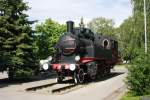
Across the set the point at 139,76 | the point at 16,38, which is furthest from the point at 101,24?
the point at 139,76

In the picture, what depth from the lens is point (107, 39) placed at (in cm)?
3556

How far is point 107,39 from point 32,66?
26.1 feet

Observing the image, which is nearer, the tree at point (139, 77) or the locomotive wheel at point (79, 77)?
the tree at point (139, 77)

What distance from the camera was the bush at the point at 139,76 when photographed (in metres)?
19.9

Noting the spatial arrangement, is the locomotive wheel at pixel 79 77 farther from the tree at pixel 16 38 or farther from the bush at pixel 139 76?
the bush at pixel 139 76

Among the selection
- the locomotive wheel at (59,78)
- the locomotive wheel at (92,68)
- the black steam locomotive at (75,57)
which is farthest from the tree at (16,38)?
the locomotive wheel at (92,68)

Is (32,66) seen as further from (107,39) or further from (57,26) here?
(57,26)

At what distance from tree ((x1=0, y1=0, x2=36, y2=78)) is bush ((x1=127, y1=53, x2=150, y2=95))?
1088 cm

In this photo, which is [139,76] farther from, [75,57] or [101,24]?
[101,24]

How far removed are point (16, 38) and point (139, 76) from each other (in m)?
12.8

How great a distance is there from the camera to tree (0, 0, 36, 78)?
96.3ft

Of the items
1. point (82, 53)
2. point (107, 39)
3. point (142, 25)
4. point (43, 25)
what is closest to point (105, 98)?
point (82, 53)

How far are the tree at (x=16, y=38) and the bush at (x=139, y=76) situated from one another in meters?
10.9

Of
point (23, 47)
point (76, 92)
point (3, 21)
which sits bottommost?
point (76, 92)
